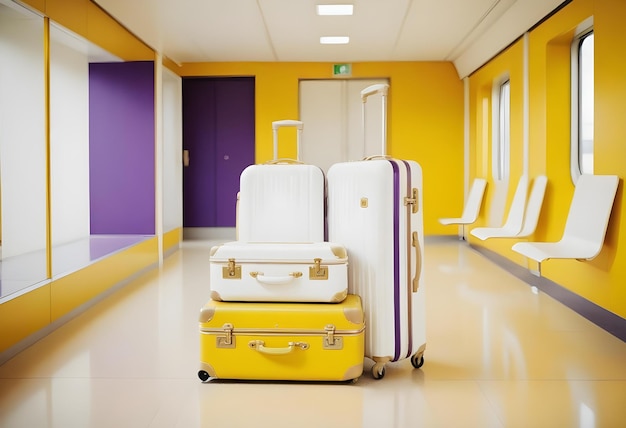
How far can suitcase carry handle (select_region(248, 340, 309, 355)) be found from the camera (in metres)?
2.78

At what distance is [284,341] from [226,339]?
0.26 meters

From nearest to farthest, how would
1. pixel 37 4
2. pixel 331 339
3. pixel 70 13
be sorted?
pixel 331 339, pixel 37 4, pixel 70 13

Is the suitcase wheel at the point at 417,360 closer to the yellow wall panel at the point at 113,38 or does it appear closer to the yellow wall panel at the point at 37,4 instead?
the yellow wall panel at the point at 37,4

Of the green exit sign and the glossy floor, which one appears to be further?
the green exit sign

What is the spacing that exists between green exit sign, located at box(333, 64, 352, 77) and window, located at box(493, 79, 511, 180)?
218 cm

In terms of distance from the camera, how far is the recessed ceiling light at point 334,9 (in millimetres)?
6066

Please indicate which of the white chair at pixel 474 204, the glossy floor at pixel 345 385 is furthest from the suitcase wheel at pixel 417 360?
the white chair at pixel 474 204

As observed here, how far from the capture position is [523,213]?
6.03 metres

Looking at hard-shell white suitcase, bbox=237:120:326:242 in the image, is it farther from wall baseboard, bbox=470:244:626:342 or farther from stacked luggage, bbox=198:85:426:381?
wall baseboard, bbox=470:244:626:342

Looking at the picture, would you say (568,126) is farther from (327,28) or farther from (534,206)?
(327,28)

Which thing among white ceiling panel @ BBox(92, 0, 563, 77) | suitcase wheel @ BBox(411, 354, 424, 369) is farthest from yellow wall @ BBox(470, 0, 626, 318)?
suitcase wheel @ BBox(411, 354, 424, 369)

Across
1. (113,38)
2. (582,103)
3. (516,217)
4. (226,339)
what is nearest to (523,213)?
(516,217)

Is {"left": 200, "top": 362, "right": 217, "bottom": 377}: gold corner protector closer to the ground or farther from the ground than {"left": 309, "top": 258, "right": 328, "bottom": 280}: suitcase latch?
closer to the ground

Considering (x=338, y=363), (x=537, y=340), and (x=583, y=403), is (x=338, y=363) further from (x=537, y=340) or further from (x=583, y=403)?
(x=537, y=340)
